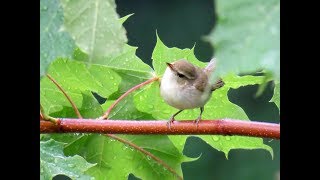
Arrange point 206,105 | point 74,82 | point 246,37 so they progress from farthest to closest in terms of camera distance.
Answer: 1. point 206,105
2. point 74,82
3. point 246,37

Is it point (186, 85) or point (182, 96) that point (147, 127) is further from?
point (186, 85)

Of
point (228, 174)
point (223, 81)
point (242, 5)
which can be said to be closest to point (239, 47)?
point (242, 5)

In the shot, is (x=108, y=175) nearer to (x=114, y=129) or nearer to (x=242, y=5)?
(x=114, y=129)

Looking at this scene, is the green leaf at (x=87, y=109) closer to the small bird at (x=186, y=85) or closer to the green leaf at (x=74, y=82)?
the green leaf at (x=74, y=82)

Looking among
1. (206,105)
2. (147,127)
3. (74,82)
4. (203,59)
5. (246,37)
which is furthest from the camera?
(203,59)

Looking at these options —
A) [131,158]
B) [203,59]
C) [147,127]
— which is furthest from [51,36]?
[203,59]

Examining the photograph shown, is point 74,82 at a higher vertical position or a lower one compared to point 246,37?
lower

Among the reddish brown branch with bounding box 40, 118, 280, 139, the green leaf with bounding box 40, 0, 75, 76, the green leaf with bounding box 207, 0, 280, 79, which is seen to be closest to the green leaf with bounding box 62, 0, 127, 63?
A: the green leaf with bounding box 40, 0, 75, 76
